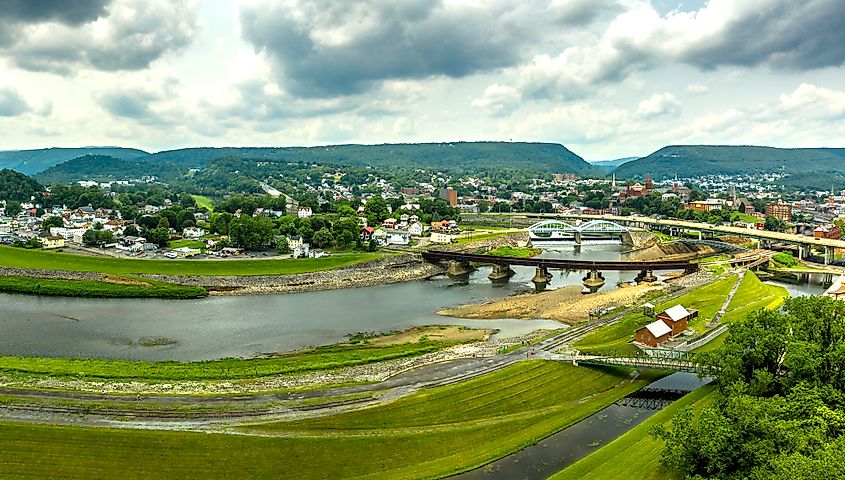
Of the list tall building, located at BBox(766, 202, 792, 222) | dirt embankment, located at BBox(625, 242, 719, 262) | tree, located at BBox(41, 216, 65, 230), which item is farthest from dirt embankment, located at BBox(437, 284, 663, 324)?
tall building, located at BBox(766, 202, 792, 222)

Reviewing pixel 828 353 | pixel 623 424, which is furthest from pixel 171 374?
pixel 828 353

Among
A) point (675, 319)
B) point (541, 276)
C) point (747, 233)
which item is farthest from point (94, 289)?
point (747, 233)

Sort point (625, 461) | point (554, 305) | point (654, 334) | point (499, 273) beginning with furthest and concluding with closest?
point (499, 273)
point (554, 305)
point (654, 334)
point (625, 461)

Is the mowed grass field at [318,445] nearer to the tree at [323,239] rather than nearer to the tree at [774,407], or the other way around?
the tree at [774,407]

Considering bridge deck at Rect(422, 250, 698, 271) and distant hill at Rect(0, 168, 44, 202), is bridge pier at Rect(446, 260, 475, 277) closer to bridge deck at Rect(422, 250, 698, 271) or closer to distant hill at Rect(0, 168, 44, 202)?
bridge deck at Rect(422, 250, 698, 271)

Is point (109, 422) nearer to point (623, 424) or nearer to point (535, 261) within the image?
point (623, 424)

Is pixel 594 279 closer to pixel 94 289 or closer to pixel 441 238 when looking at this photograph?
pixel 441 238

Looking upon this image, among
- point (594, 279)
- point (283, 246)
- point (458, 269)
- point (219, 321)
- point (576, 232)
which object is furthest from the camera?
point (576, 232)
